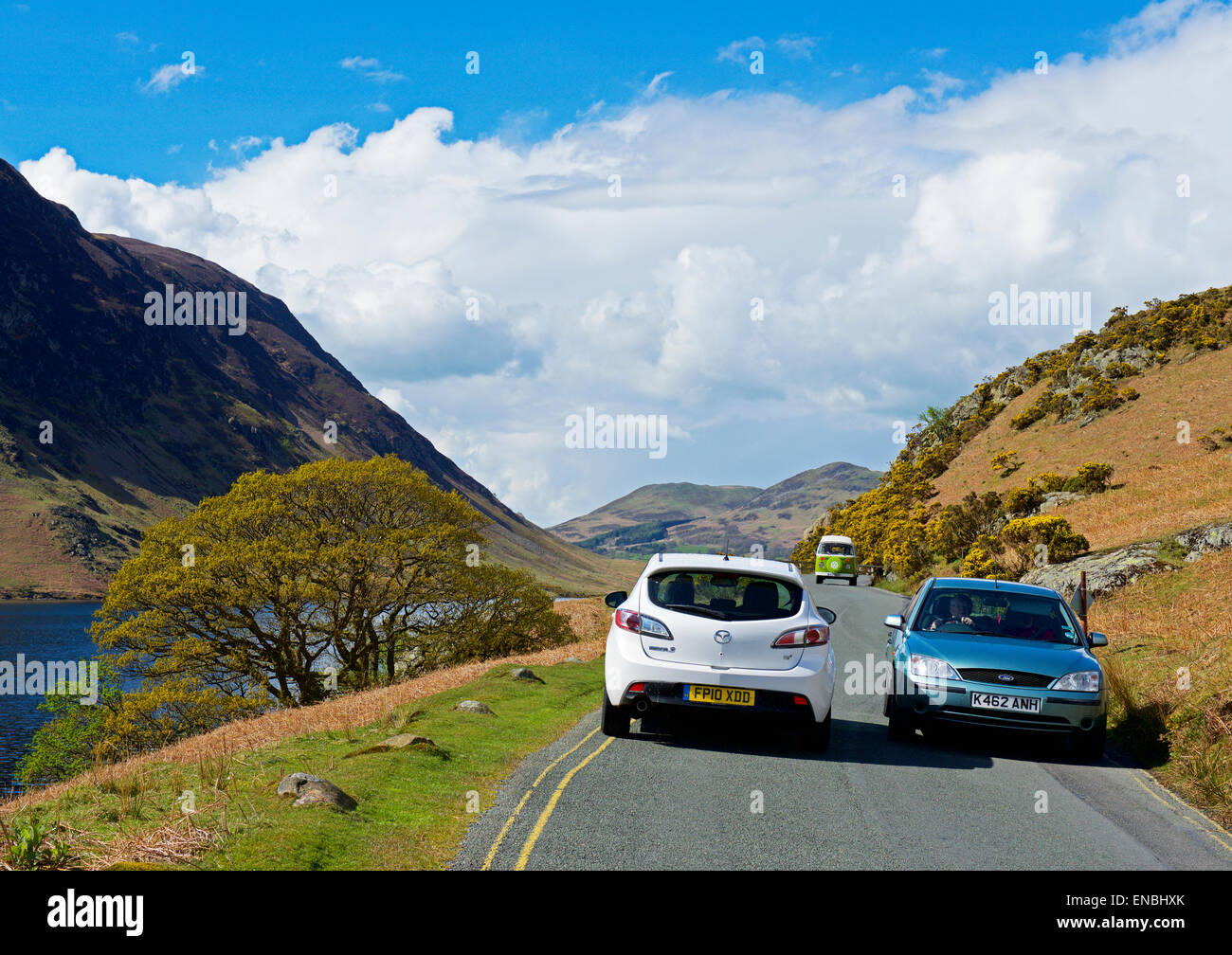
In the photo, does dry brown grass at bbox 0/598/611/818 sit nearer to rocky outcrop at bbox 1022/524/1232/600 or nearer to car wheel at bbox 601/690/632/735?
car wheel at bbox 601/690/632/735

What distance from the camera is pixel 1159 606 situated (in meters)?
17.9

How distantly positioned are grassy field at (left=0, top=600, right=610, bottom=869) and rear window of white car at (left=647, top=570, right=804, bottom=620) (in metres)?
2.32

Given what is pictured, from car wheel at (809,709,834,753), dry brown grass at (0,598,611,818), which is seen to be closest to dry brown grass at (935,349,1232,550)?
car wheel at (809,709,834,753)

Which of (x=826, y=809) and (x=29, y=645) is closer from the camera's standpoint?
(x=826, y=809)

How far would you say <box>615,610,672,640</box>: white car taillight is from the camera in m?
9.68

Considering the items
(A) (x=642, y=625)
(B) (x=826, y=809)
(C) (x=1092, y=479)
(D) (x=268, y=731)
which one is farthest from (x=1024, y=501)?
(B) (x=826, y=809)

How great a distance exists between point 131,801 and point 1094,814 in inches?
310

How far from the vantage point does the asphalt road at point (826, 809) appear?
630cm

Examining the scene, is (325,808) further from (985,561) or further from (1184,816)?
(985,561)

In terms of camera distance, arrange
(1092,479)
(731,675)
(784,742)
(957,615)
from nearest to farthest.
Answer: (731,675), (784,742), (957,615), (1092,479)

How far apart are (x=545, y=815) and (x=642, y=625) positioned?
9.47ft

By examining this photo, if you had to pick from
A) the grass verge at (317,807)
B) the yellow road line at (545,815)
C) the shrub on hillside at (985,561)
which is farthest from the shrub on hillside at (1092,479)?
the yellow road line at (545,815)

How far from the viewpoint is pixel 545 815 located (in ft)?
23.6
